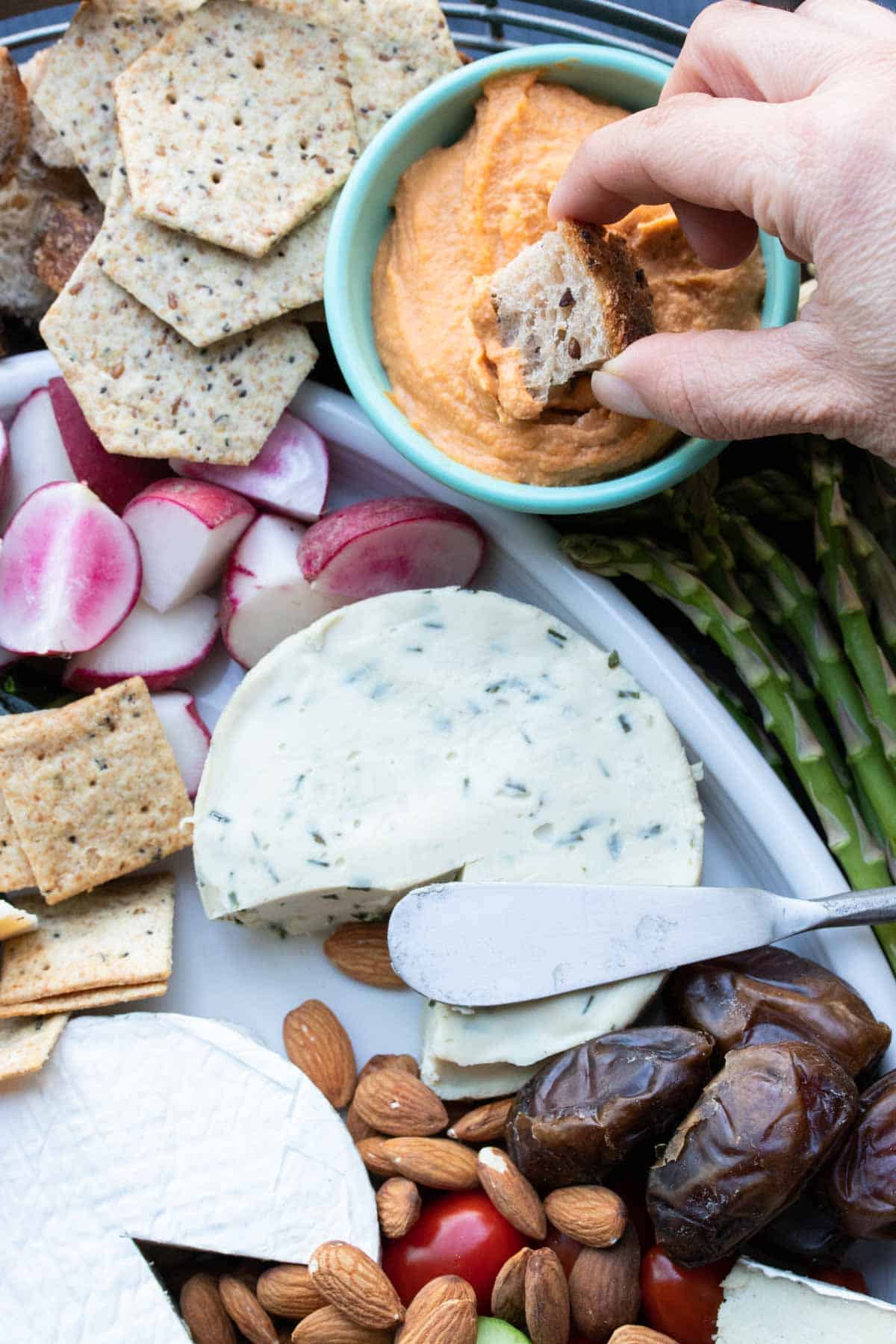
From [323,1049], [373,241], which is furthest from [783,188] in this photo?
[323,1049]

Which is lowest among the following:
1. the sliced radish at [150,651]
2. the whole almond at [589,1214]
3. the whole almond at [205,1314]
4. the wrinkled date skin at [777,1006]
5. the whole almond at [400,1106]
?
the whole almond at [205,1314]

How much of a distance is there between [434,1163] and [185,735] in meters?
0.74

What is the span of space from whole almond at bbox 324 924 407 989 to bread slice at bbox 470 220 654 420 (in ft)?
2.65

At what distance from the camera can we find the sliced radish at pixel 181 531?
1.78 metres

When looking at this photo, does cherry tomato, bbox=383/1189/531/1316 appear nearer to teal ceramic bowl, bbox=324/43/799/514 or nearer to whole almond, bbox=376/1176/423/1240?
whole almond, bbox=376/1176/423/1240

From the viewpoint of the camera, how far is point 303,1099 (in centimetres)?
169

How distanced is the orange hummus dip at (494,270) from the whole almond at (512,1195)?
3.09 feet

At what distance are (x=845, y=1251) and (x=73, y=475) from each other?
1632 mm

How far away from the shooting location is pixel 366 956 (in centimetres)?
178

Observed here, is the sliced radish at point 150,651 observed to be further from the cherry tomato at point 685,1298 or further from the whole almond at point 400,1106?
the cherry tomato at point 685,1298

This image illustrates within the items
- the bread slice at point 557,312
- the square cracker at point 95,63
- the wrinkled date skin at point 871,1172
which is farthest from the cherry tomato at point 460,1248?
the square cracker at point 95,63

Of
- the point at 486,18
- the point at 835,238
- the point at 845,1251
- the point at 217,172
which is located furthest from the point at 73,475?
the point at 845,1251

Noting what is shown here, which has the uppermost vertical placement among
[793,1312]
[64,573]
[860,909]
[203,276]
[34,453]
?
[203,276]

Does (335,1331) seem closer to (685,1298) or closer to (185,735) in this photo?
(685,1298)
